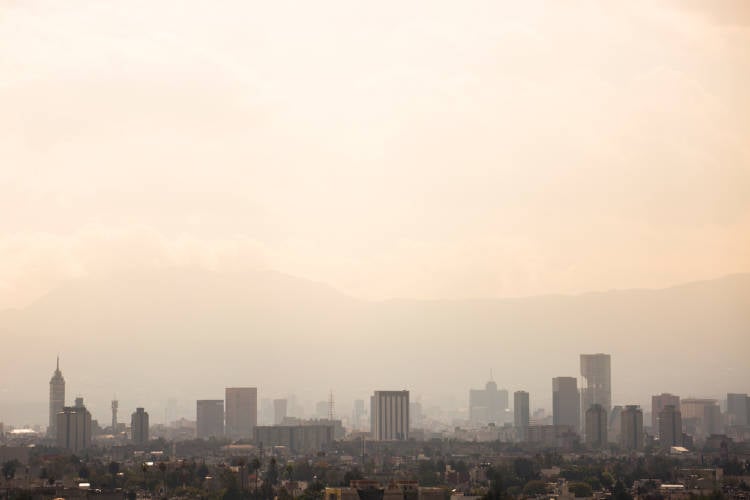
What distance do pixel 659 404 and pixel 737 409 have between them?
2384 cm

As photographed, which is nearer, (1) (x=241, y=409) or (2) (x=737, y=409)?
(2) (x=737, y=409)

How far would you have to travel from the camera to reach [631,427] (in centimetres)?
8544

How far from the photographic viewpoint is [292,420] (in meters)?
115

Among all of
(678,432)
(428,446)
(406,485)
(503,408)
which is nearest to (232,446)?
(428,446)

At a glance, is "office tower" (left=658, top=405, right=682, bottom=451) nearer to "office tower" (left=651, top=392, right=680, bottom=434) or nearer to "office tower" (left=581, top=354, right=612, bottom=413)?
"office tower" (left=651, top=392, right=680, bottom=434)

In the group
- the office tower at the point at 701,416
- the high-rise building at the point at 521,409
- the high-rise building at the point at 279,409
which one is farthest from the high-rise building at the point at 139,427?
the office tower at the point at 701,416

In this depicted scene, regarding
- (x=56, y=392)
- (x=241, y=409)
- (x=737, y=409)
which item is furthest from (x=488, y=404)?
(x=737, y=409)

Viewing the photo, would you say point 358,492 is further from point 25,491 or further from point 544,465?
point 544,465

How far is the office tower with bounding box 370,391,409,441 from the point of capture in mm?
101544

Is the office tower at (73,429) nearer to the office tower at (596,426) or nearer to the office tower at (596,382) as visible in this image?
the office tower at (596,426)

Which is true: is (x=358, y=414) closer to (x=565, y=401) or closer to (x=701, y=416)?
(x=565, y=401)

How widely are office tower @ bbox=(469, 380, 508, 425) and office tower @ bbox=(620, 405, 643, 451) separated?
49.6m

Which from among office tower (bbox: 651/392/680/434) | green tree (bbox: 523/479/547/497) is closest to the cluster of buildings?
office tower (bbox: 651/392/680/434)

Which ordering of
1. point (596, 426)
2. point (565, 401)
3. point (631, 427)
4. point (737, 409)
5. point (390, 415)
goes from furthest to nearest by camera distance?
point (565, 401), point (390, 415), point (596, 426), point (631, 427), point (737, 409)
